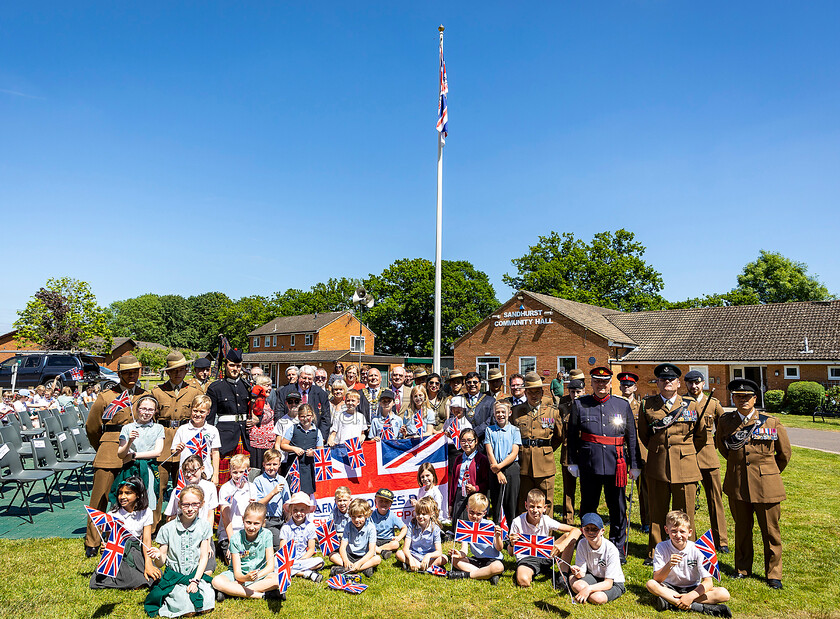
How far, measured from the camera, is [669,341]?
1312 inches

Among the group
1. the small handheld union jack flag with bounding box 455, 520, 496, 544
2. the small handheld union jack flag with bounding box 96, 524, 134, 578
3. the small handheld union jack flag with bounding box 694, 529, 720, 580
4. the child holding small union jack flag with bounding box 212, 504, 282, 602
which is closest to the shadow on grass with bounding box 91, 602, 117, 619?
the small handheld union jack flag with bounding box 96, 524, 134, 578

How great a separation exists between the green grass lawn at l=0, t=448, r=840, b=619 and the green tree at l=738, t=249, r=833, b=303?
198ft

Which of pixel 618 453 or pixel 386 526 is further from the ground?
pixel 618 453

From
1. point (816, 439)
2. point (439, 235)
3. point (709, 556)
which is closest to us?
point (709, 556)

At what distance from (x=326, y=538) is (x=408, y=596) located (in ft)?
4.11

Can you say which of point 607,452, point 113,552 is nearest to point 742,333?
point 607,452

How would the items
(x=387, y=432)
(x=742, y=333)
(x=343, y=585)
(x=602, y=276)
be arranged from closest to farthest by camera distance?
(x=343, y=585) < (x=387, y=432) < (x=742, y=333) < (x=602, y=276)

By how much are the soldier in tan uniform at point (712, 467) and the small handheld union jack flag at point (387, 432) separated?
3.85 meters

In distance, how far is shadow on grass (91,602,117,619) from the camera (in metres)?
4.87

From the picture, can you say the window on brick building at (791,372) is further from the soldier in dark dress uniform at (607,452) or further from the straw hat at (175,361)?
the straw hat at (175,361)

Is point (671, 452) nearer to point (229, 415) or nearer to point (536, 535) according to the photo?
point (536, 535)

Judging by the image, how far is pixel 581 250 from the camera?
56.7 metres

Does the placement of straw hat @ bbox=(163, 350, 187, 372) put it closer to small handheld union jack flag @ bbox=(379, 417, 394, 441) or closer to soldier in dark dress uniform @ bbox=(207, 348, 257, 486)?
soldier in dark dress uniform @ bbox=(207, 348, 257, 486)

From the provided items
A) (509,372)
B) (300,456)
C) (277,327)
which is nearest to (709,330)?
(509,372)
